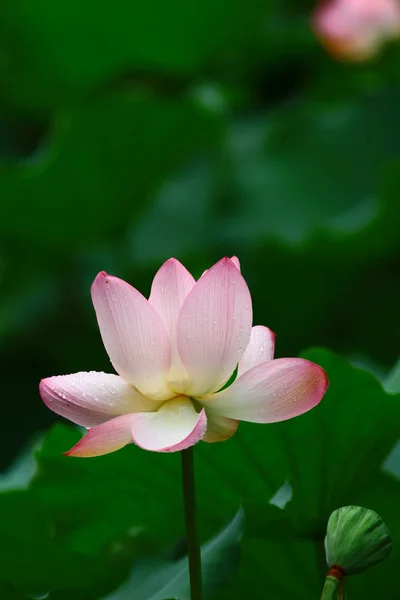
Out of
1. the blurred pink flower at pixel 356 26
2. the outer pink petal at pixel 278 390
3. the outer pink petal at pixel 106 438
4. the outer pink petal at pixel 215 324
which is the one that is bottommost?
the outer pink petal at pixel 106 438

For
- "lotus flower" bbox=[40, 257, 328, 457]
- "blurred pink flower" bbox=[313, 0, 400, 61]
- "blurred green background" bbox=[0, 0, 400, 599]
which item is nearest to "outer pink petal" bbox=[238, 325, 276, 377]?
"lotus flower" bbox=[40, 257, 328, 457]

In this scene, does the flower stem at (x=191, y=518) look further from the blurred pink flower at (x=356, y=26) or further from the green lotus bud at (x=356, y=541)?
the blurred pink flower at (x=356, y=26)

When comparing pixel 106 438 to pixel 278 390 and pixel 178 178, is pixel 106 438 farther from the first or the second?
pixel 178 178

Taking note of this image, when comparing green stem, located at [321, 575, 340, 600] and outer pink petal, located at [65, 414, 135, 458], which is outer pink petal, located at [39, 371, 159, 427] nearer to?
outer pink petal, located at [65, 414, 135, 458]

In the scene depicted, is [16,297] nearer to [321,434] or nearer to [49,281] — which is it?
[49,281]

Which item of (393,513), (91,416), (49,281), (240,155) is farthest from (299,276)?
(91,416)

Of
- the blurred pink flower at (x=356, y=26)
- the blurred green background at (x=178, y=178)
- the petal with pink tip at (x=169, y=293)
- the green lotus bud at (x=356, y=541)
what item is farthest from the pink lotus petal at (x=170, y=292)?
the blurred pink flower at (x=356, y=26)

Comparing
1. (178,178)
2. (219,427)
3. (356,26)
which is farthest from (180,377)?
(178,178)
